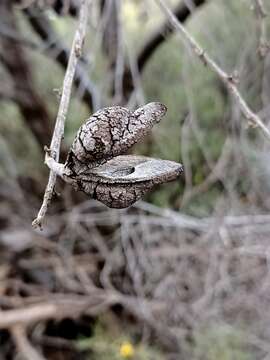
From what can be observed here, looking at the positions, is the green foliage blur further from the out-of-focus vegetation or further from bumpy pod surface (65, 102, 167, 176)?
bumpy pod surface (65, 102, 167, 176)

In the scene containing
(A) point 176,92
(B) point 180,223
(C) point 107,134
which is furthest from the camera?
(A) point 176,92

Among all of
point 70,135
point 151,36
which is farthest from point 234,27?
point 70,135

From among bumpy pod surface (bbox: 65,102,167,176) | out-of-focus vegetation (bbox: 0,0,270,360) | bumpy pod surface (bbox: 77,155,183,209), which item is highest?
bumpy pod surface (bbox: 65,102,167,176)

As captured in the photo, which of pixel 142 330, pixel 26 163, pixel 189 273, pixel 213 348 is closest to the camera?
pixel 213 348

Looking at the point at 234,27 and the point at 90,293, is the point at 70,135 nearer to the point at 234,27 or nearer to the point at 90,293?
the point at 90,293

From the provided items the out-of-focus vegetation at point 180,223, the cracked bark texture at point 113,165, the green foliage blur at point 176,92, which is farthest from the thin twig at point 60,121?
the green foliage blur at point 176,92

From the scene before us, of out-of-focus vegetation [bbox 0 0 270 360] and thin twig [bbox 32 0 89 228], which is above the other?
thin twig [bbox 32 0 89 228]

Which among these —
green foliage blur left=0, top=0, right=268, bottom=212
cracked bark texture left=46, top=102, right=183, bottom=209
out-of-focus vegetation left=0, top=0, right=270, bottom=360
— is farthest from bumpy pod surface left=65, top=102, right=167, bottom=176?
green foliage blur left=0, top=0, right=268, bottom=212

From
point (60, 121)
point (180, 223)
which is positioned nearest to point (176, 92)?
point (180, 223)

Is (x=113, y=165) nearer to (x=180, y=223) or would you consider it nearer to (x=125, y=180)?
(x=125, y=180)
